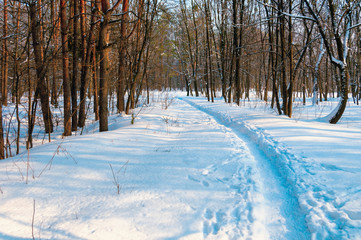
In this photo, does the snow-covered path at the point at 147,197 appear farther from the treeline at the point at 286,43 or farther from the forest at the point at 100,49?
the treeline at the point at 286,43

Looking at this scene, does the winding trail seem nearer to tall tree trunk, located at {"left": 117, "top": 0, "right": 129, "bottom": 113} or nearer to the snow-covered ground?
the snow-covered ground

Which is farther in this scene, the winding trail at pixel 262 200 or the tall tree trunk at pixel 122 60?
the tall tree trunk at pixel 122 60

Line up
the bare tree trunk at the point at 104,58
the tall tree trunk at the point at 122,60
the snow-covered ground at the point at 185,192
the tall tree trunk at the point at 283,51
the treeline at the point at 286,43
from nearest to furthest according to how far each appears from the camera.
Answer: the snow-covered ground at the point at 185,192, the bare tree trunk at the point at 104,58, the treeline at the point at 286,43, the tall tree trunk at the point at 283,51, the tall tree trunk at the point at 122,60

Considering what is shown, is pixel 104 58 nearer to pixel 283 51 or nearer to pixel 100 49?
pixel 100 49

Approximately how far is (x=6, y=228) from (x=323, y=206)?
3612 mm

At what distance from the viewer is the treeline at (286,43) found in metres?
7.91

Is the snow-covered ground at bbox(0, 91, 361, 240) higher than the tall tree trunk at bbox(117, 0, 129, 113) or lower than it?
lower

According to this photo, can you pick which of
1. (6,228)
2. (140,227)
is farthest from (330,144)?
(6,228)

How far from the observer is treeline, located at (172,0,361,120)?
7.91 metres

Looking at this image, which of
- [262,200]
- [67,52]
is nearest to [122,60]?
[67,52]

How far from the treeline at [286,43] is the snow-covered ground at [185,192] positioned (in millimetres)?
5089

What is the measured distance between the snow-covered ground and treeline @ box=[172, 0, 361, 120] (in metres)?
5.09

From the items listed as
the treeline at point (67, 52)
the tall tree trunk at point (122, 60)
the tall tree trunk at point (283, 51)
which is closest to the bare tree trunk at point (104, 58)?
the treeline at point (67, 52)

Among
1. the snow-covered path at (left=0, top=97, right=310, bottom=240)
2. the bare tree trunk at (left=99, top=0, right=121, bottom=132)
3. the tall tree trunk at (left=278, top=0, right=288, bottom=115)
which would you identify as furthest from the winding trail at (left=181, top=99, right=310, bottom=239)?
the tall tree trunk at (left=278, top=0, right=288, bottom=115)
